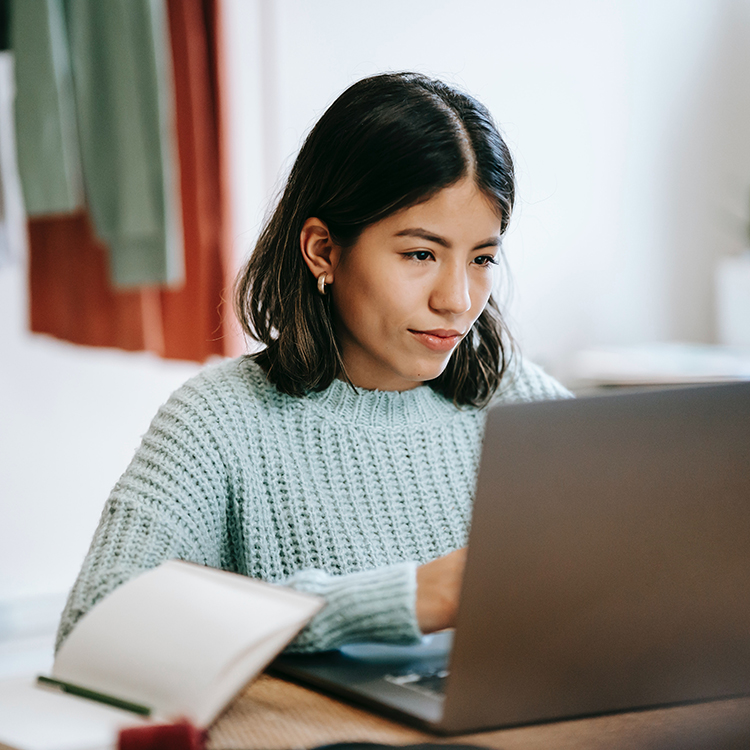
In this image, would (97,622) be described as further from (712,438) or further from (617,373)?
(617,373)

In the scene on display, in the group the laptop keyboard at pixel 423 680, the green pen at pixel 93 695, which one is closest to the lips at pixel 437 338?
the laptop keyboard at pixel 423 680

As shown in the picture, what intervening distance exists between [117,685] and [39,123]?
1.28m

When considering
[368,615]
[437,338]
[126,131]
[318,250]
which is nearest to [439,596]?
[368,615]

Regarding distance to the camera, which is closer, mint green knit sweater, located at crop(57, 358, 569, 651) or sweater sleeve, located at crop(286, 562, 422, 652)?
sweater sleeve, located at crop(286, 562, 422, 652)

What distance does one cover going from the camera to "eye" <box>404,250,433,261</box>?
0.94 metres

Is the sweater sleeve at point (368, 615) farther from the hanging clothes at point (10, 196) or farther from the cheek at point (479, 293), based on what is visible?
the hanging clothes at point (10, 196)

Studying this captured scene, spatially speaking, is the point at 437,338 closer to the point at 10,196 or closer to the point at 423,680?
the point at 423,680

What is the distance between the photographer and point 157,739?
0.52m

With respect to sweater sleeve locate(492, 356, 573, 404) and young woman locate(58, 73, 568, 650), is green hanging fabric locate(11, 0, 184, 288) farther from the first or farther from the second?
sweater sleeve locate(492, 356, 573, 404)

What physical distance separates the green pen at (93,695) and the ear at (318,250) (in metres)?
0.54

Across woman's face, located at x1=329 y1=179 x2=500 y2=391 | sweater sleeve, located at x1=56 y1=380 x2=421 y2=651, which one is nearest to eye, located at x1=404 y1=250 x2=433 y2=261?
woman's face, located at x1=329 y1=179 x2=500 y2=391

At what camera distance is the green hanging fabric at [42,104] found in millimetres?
1595

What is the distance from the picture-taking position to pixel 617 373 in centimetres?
224

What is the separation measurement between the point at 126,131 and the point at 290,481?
952 millimetres
